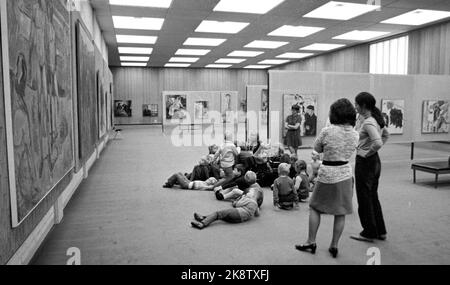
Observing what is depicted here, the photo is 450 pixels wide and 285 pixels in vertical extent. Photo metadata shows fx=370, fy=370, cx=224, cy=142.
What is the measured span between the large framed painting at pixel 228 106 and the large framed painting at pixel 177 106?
277cm

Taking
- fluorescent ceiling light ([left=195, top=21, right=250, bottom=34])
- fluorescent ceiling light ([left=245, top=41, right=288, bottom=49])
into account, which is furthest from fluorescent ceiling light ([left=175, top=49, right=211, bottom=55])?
fluorescent ceiling light ([left=195, top=21, right=250, bottom=34])

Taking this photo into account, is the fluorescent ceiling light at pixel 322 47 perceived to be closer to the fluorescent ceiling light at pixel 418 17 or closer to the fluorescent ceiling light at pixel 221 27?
the fluorescent ceiling light at pixel 418 17

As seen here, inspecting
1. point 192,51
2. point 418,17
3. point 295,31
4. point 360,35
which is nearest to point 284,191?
point 418,17

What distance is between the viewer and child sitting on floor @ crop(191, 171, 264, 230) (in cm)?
626

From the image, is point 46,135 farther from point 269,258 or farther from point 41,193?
point 269,258

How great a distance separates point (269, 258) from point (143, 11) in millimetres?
12968

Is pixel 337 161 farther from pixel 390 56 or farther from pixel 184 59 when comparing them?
pixel 184 59

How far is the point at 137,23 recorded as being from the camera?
17.5 m

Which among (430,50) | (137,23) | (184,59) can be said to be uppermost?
(184,59)

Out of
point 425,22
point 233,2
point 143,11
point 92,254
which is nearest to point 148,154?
point 143,11

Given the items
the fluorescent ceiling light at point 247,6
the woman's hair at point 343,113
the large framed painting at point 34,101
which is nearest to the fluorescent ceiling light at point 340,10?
the fluorescent ceiling light at point 247,6

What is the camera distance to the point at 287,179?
735 centimetres

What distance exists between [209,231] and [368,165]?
268 cm

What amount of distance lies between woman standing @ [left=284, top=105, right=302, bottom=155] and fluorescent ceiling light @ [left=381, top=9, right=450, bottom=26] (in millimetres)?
8186
